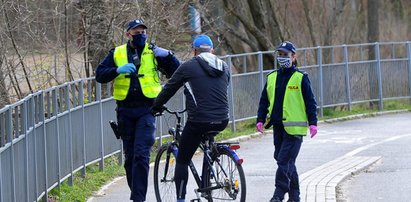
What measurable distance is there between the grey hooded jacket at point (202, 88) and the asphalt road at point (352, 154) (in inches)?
85.4

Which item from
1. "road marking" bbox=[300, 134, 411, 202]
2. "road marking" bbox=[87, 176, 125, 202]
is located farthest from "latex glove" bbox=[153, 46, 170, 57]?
"road marking" bbox=[87, 176, 125, 202]

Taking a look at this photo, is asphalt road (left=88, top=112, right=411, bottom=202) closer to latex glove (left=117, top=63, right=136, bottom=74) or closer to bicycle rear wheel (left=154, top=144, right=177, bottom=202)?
bicycle rear wheel (left=154, top=144, right=177, bottom=202)

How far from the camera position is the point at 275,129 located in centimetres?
1063

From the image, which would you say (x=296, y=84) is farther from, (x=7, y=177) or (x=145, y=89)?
(x=7, y=177)

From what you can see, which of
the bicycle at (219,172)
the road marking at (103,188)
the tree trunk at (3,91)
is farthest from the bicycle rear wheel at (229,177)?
the tree trunk at (3,91)

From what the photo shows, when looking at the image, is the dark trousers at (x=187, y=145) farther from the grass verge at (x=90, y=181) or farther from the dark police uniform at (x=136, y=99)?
the grass verge at (x=90, y=181)

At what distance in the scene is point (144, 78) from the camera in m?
10.3

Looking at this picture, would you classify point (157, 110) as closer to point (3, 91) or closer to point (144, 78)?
point (144, 78)

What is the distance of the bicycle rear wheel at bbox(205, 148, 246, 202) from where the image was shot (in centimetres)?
975

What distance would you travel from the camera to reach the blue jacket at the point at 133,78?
1030cm

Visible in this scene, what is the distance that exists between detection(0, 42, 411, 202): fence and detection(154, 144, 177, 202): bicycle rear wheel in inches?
47.5

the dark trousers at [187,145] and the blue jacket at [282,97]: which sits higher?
the blue jacket at [282,97]

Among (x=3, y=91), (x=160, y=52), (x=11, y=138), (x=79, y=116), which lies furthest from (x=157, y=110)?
(x=3, y=91)

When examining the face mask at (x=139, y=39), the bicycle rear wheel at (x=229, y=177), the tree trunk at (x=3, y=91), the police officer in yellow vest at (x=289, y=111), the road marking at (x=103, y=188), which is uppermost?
the face mask at (x=139, y=39)
